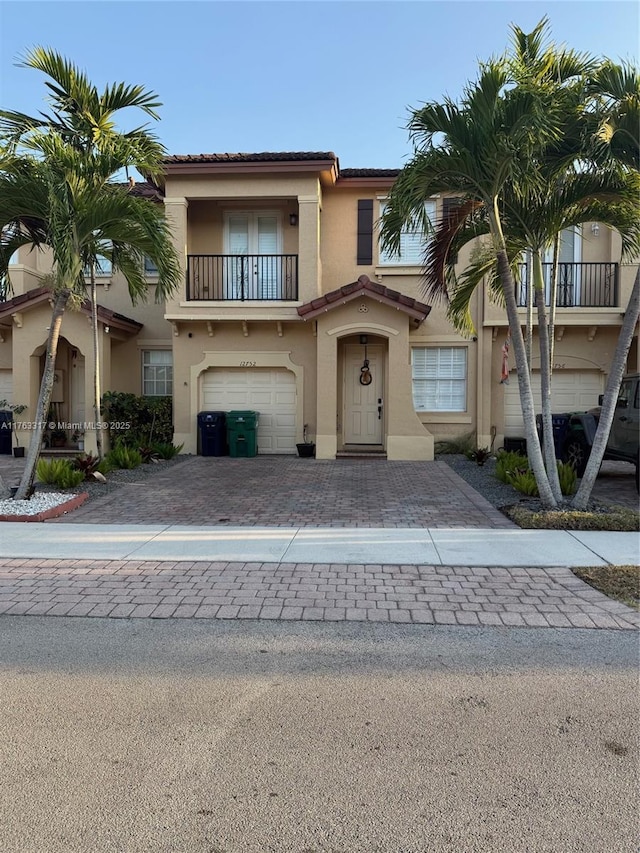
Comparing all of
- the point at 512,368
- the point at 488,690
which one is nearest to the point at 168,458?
the point at 512,368

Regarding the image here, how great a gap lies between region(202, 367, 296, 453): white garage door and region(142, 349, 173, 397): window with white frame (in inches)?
67.7

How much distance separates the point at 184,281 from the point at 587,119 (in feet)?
34.0

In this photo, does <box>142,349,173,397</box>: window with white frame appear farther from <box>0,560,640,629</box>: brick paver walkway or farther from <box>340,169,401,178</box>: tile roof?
<box>0,560,640,629</box>: brick paver walkway

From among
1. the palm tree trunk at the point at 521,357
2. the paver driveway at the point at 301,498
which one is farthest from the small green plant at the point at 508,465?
the palm tree trunk at the point at 521,357

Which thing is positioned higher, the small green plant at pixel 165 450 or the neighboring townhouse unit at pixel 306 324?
the neighboring townhouse unit at pixel 306 324

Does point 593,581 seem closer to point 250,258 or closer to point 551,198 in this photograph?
point 551,198

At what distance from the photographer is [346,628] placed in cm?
447

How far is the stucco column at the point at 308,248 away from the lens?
1457 centimetres

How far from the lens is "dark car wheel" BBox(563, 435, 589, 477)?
449 inches

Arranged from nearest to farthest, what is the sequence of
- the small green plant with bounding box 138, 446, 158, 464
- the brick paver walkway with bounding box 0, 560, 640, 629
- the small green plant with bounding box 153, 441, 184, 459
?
the brick paver walkway with bounding box 0, 560, 640, 629 → the small green plant with bounding box 138, 446, 158, 464 → the small green plant with bounding box 153, 441, 184, 459

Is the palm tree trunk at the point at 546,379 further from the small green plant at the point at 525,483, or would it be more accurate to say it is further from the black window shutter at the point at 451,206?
the black window shutter at the point at 451,206

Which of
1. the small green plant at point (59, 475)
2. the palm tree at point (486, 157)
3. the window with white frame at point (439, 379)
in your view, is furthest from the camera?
the window with white frame at point (439, 379)

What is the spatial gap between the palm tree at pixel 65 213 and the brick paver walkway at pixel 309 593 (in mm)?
4064

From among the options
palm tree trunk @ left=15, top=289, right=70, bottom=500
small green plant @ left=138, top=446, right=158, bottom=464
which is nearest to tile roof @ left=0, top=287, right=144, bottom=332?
small green plant @ left=138, top=446, right=158, bottom=464
